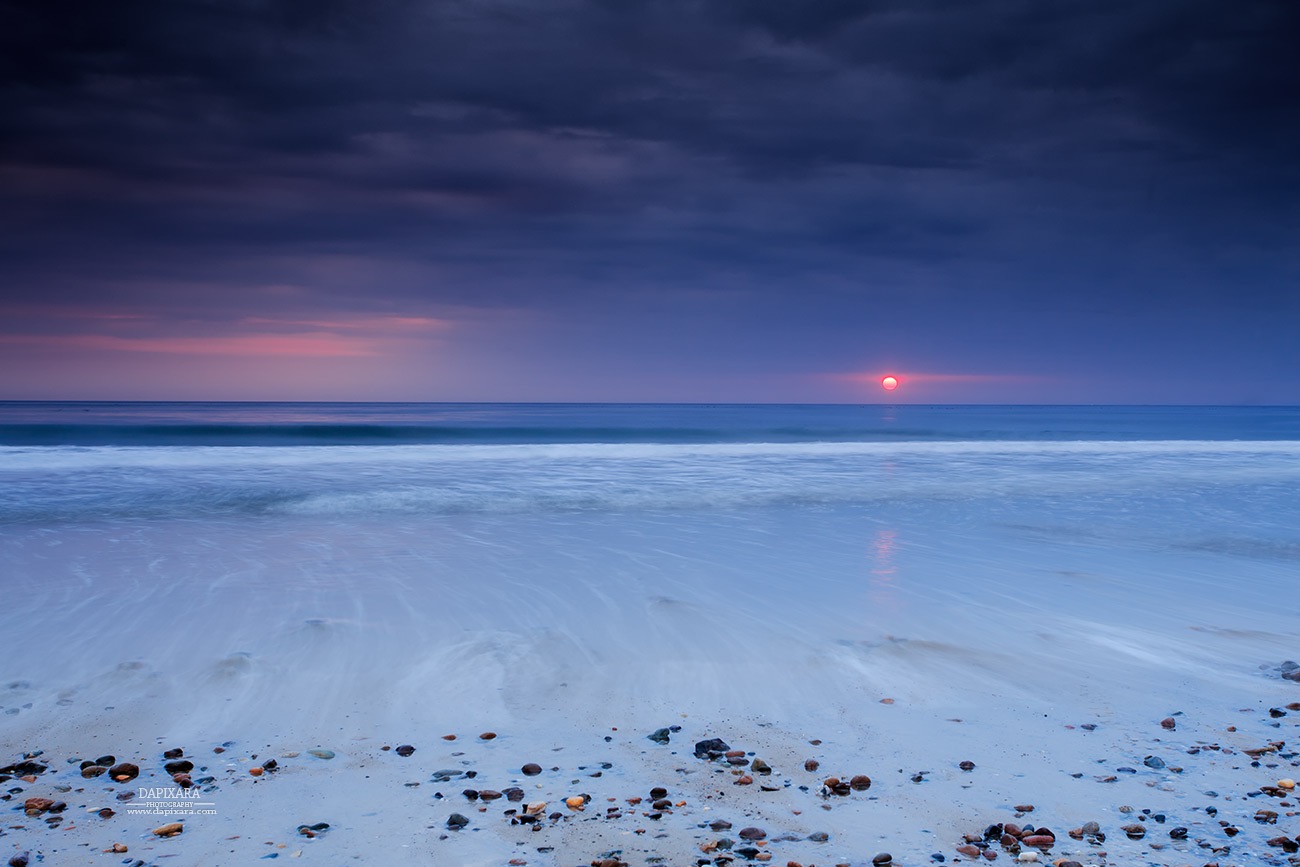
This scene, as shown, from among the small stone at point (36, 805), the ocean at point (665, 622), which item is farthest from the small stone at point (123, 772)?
the ocean at point (665, 622)

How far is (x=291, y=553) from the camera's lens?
7.93 metres

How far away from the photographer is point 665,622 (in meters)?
5.51

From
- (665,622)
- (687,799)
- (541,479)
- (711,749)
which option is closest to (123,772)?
(687,799)

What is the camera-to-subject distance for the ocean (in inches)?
147

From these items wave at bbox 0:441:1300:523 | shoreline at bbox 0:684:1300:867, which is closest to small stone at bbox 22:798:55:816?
shoreline at bbox 0:684:1300:867

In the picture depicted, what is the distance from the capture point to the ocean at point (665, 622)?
3732 mm

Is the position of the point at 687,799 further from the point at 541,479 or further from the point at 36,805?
the point at 541,479

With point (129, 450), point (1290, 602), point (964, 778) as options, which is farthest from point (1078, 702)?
point (129, 450)

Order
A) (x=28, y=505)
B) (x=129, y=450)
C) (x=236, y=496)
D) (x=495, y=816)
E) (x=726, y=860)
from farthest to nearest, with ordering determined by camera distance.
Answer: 1. (x=129, y=450)
2. (x=236, y=496)
3. (x=28, y=505)
4. (x=495, y=816)
5. (x=726, y=860)

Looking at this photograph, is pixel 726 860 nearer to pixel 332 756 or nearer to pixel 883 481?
pixel 332 756

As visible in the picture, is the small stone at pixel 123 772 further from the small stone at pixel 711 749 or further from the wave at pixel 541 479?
the wave at pixel 541 479

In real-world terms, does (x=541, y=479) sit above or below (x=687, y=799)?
above

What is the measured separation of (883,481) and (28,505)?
44.8 ft

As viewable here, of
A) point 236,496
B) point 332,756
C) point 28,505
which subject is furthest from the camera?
point 236,496
